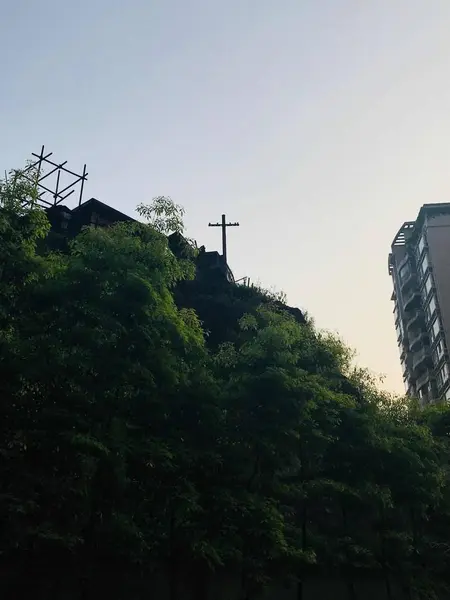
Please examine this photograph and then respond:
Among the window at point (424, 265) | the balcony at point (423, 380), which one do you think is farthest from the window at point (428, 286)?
the balcony at point (423, 380)

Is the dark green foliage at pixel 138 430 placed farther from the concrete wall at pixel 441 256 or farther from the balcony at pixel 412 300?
the balcony at pixel 412 300

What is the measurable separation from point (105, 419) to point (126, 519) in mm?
1658

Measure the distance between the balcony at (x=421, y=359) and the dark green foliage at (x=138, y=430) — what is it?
34.0 metres

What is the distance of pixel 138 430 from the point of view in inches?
400

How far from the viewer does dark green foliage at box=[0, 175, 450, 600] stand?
8.95 m

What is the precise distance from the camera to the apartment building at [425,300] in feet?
145

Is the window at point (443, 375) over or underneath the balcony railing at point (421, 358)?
underneath

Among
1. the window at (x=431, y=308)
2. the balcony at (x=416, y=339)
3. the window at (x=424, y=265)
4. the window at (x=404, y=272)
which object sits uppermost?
the window at (x=404, y=272)

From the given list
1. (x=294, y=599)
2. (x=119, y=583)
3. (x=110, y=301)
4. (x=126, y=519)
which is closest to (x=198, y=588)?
(x=119, y=583)

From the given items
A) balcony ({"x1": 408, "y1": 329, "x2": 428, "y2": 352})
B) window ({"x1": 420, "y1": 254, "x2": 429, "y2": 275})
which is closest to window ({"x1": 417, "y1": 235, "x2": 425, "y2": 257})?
window ({"x1": 420, "y1": 254, "x2": 429, "y2": 275})

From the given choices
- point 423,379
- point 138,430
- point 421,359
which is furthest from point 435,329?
point 138,430

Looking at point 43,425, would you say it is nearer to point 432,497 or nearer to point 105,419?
point 105,419

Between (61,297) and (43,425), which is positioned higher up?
(61,297)

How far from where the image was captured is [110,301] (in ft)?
32.4
